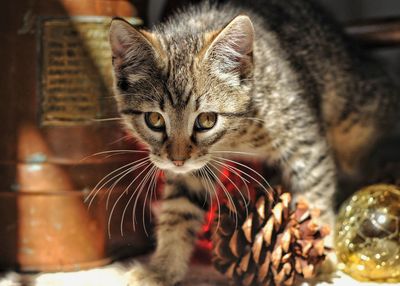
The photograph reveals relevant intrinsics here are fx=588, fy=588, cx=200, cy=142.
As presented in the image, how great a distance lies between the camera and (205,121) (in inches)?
44.9

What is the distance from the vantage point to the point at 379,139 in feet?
5.51

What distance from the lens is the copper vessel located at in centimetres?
125

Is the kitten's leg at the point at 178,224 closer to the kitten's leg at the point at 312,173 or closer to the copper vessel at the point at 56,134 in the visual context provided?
the copper vessel at the point at 56,134

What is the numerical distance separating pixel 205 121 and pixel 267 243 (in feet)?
0.87

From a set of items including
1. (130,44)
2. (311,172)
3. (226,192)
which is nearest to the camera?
(130,44)

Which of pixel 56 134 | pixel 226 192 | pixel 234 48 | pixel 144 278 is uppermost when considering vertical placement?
pixel 234 48

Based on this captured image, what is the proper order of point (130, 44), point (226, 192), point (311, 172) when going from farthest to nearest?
1. point (311, 172)
2. point (226, 192)
3. point (130, 44)

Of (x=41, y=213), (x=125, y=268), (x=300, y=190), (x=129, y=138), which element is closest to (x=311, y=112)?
(x=300, y=190)

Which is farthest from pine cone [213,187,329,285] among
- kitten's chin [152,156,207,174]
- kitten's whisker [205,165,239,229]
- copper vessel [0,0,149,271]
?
copper vessel [0,0,149,271]

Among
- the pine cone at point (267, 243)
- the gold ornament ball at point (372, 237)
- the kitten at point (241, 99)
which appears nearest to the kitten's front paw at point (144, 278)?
the kitten at point (241, 99)

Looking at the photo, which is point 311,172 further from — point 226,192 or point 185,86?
point 185,86

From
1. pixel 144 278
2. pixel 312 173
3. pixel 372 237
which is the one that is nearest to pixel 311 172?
pixel 312 173

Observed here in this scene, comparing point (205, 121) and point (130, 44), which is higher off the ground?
point (130, 44)

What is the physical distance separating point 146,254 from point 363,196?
0.51m
